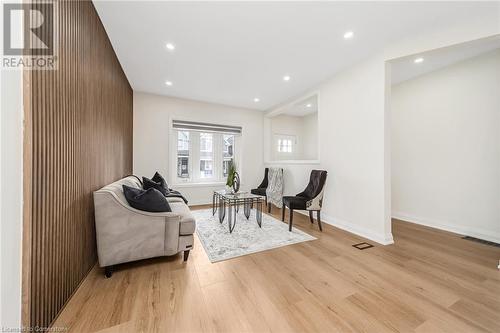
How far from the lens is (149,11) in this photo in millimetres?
1897

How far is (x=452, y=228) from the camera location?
2.95m

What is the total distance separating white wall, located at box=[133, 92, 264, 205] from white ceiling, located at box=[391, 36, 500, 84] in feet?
10.7

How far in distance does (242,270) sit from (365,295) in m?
1.09

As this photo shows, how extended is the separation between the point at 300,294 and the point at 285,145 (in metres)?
4.84

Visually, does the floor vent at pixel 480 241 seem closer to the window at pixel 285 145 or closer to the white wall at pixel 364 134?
the white wall at pixel 364 134

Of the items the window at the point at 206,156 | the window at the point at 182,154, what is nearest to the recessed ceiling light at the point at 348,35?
the window at the point at 206,156

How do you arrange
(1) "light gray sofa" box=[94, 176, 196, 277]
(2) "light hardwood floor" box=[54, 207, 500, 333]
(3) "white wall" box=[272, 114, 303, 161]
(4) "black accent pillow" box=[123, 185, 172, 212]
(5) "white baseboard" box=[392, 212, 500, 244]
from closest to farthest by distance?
(2) "light hardwood floor" box=[54, 207, 500, 333]
(1) "light gray sofa" box=[94, 176, 196, 277]
(4) "black accent pillow" box=[123, 185, 172, 212]
(5) "white baseboard" box=[392, 212, 500, 244]
(3) "white wall" box=[272, 114, 303, 161]

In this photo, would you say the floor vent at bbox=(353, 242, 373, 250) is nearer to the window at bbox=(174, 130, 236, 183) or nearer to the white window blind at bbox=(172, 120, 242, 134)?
the window at bbox=(174, 130, 236, 183)

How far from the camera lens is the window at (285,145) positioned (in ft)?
19.4

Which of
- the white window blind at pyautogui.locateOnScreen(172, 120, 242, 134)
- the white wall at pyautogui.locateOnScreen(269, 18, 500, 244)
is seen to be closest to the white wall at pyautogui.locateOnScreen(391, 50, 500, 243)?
the white wall at pyautogui.locateOnScreen(269, 18, 500, 244)

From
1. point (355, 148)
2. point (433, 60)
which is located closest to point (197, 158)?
point (355, 148)

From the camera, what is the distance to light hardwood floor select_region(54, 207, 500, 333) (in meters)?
1.24

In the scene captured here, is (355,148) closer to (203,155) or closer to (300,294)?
(300,294)

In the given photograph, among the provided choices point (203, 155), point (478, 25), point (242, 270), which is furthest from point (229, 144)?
point (478, 25)
